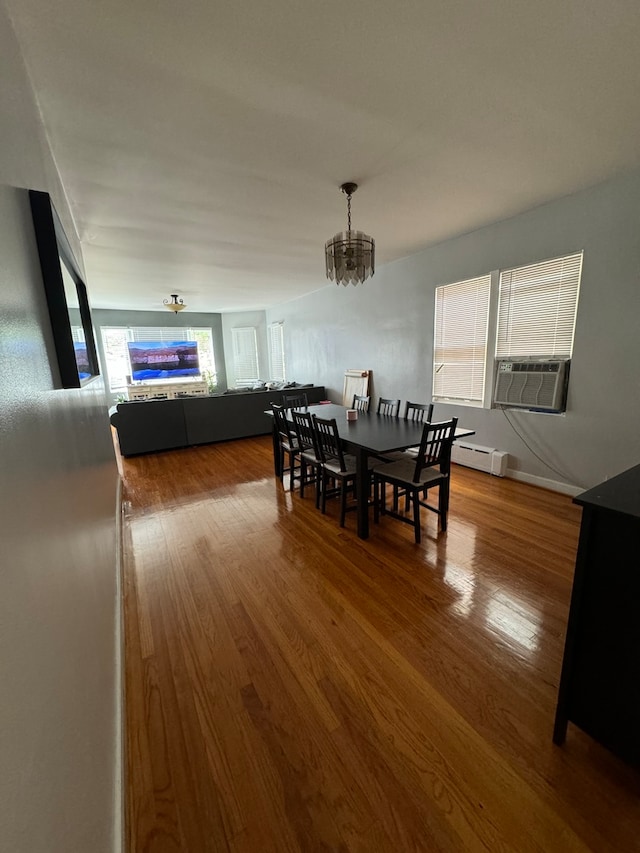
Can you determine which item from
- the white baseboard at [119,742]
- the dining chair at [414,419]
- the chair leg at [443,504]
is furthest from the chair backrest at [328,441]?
the white baseboard at [119,742]

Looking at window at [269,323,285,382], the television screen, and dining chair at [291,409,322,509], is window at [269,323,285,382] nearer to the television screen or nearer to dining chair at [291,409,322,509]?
the television screen

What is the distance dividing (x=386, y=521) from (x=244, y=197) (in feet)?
9.58

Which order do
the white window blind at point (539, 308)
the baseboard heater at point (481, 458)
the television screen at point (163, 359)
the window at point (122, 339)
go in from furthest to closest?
the television screen at point (163, 359) < the window at point (122, 339) < the baseboard heater at point (481, 458) < the white window blind at point (539, 308)

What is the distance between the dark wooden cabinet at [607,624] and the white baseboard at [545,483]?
247 cm

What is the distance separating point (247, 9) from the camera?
51.9 inches

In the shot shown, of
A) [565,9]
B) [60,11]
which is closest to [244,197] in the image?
[60,11]

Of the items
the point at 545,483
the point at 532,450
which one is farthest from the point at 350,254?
the point at 545,483

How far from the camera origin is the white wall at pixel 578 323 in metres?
2.77

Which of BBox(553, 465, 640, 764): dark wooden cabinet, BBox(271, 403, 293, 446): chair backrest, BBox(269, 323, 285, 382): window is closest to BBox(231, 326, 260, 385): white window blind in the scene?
BBox(269, 323, 285, 382): window

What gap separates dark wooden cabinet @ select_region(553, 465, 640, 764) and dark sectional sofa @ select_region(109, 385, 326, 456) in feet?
16.9

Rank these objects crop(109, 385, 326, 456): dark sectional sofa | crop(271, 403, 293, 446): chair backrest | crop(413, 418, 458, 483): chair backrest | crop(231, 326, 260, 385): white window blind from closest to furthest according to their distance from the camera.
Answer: crop(413, 418, 458, 483): chair backrest
crop(271, 403, 293, 446): chair backrest
crop(109, 385, 326, 456): dark sectional sofa
crop(231, 326, 260, 385): white window blind

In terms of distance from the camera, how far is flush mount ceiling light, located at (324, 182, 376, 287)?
254cm

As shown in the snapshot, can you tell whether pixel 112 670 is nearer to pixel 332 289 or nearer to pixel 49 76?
pixel 49 76

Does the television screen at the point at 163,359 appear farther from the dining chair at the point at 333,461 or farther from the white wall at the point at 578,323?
the dining chair at the point at 333,461
